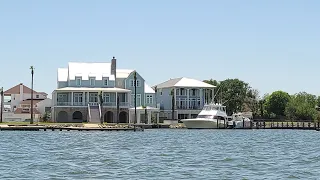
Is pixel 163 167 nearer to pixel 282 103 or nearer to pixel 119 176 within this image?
pixel 119 176

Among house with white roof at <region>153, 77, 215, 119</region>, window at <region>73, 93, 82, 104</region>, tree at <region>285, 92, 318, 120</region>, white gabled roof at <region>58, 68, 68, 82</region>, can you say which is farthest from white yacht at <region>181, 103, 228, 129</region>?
tree at <region>285, 92, 318, 120</region>

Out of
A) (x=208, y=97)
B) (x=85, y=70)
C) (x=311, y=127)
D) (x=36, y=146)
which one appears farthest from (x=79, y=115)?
(x=36, y=146)

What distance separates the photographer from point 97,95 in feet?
371

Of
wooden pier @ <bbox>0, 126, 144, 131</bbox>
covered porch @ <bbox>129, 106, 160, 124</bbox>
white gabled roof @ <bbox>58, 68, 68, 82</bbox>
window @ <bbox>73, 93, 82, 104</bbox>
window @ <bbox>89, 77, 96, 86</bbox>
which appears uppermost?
white gabled roof @ <bbox>58, 68, 68, 82</bbox>

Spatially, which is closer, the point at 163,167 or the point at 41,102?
the point at 163,167

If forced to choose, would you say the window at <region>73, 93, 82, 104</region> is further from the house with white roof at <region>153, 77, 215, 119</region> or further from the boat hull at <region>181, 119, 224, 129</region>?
the house with white roof at <region>153, 77, 215, 119</region>

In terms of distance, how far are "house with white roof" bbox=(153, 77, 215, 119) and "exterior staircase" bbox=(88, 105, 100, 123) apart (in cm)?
1902

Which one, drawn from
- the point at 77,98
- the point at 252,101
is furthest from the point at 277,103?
the point at 77,98

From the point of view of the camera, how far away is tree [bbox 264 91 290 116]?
521 ft

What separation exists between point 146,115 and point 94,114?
30.0 feet

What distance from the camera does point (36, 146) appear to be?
55.3 m

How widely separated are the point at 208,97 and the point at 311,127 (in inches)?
828

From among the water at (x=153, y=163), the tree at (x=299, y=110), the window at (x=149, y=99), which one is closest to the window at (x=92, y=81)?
the window at (x=149, y=99)

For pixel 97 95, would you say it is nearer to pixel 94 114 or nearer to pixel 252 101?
pixel 94 114
